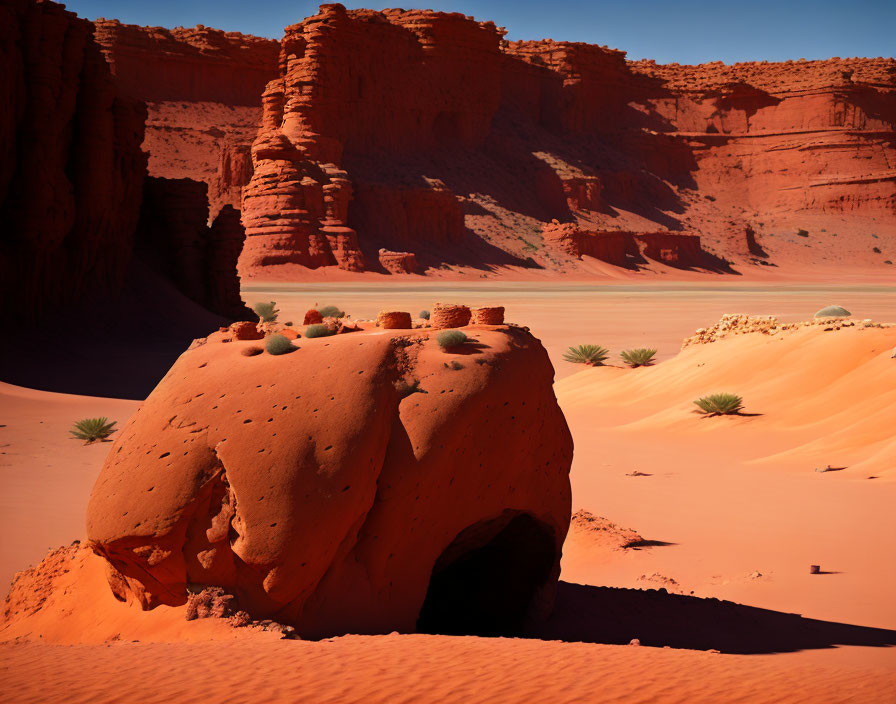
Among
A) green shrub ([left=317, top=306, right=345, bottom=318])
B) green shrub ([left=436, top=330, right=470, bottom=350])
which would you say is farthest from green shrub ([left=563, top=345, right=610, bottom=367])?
green shrub ([left=436, top=330, right=470, bottom=350])

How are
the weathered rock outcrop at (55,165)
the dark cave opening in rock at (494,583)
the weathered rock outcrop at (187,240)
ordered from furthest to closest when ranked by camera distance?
the weathered rock outcrop at (187,240), the weathered rock outcrop at (55,165), the dark cave opening in rock at (494,583)

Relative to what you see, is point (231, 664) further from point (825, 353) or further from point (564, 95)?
point (564, 95)

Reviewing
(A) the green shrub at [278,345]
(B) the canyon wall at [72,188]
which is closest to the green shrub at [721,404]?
(A) the green shrub at [278,345]

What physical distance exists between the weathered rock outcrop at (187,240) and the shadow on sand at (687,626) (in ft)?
65.3

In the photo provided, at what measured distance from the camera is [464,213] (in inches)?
2532

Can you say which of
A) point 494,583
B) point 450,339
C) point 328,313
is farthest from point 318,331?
point 328,313

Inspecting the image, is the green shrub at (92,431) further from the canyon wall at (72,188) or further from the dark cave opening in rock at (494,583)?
the dark cave opening in rock at (494,583)

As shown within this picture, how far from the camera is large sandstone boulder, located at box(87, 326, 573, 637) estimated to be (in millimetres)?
4543

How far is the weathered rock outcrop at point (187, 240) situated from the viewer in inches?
957

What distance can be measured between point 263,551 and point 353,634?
681 millimetres

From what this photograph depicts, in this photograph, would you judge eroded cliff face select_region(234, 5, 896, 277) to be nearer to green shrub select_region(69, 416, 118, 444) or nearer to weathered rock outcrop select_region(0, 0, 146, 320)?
weathered rock outcrop select_region(0, 0, 146, 320)

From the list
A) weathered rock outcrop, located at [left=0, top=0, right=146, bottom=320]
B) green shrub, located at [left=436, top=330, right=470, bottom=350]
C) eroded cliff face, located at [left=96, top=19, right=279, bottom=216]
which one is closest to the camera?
green shrub, located at [left=436, top=330, right=470, bottom=350]

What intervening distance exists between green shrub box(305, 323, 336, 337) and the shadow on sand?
244 cm

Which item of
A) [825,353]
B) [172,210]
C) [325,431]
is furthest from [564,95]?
[325,431]
